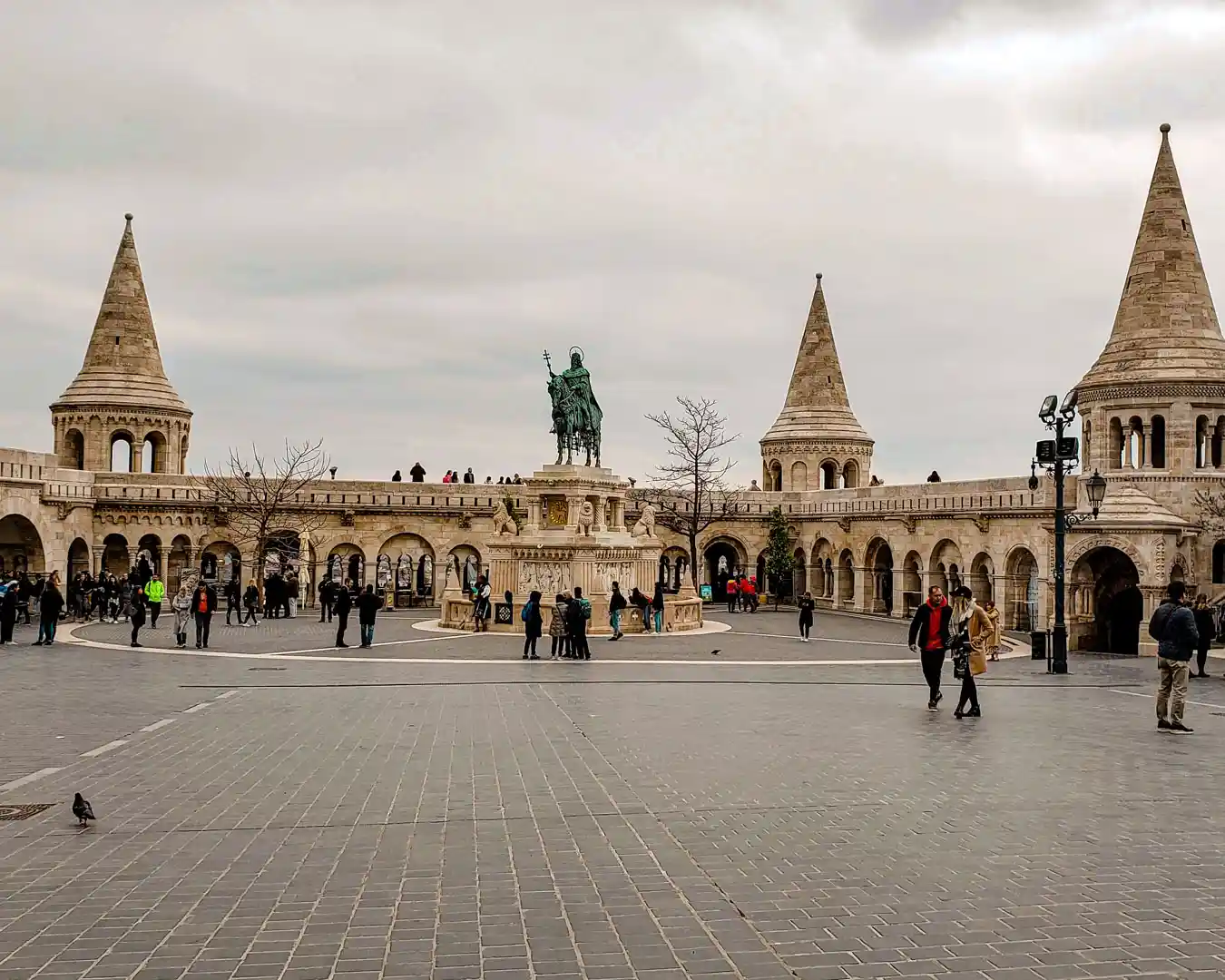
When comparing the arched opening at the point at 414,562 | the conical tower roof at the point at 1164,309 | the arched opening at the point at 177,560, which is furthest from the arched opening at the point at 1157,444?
the arched opening at the point at 177,560

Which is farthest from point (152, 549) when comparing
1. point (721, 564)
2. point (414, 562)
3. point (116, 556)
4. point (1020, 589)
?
point (1020, 589)

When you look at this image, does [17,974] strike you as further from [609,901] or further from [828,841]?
[828,841]

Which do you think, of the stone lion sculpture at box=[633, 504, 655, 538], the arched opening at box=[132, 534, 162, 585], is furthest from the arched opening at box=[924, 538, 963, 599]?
the arched opening at box=[132, 534, 162, 585]

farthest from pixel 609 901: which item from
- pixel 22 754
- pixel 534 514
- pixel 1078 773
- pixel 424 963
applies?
pixel 534 514

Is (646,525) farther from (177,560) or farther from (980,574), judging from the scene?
(177,560)

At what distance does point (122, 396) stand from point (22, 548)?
32.1 feet

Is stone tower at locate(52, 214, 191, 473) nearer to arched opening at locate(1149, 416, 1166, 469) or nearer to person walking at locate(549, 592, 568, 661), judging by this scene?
person walking at locate(549, 592, 568, 661)

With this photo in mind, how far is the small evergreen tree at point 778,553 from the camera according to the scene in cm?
3975

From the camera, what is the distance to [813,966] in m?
4.88

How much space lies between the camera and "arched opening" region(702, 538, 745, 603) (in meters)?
42.2

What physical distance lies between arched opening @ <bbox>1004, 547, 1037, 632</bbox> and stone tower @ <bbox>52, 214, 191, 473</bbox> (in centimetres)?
2750

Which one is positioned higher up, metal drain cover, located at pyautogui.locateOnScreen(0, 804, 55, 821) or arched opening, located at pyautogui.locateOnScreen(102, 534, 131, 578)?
arched opening, located at pyautogui.locateOnScreen(102, 534, 131, 578)

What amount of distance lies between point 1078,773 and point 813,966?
16.4 ft

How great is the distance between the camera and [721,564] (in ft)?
154
